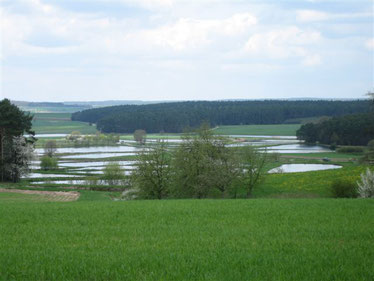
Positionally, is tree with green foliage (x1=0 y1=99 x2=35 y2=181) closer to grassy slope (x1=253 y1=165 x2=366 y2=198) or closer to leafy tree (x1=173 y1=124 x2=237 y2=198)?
leafy tree (x1=173 y1=124 x2=237 y2=198)

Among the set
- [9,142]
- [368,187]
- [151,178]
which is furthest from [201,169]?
[9,142]

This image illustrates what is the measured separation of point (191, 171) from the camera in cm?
3969

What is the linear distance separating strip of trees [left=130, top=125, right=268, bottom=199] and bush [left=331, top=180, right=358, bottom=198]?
863 cm

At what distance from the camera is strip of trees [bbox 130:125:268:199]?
39250mm

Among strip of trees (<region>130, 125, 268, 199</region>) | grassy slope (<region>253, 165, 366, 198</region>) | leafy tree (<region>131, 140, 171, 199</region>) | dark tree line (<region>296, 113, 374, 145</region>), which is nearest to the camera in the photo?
leafy tree (<region>131, 140, 171, 199</region>)

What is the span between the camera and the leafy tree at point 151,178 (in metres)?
39.1

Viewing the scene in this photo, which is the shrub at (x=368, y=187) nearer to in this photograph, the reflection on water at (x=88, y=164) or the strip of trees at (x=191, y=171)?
the strip of trees at (x=191, y=171)

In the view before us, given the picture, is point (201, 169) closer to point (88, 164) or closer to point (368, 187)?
point (368, 187)

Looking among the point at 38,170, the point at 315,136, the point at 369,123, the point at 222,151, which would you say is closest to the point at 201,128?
the point at 222,151

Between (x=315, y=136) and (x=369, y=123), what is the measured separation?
72.8 feet

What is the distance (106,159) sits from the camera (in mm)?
100312

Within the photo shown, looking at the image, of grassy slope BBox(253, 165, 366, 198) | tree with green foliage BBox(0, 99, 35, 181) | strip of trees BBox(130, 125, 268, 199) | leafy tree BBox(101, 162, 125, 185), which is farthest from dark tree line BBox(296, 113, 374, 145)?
tree with green foliage BBox(0, 99, 35, 181)

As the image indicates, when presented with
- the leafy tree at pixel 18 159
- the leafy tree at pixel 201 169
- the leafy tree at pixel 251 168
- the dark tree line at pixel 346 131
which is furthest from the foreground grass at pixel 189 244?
the dark tree line at pixel 346 131

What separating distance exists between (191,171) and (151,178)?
135 inches
